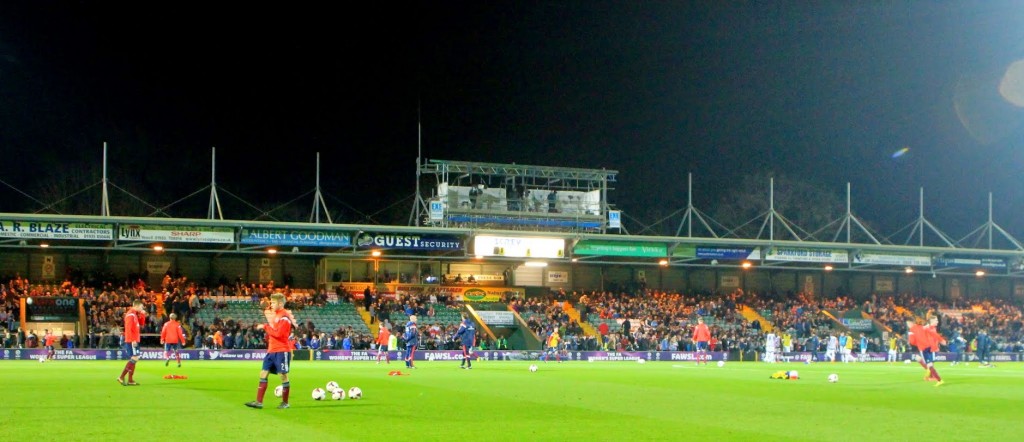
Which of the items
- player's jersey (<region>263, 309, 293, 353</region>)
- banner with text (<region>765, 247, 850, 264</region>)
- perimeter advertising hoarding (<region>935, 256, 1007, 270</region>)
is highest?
banner with text (<region>765, 247, 850, 264</region>)

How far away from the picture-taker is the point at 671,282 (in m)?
69.7

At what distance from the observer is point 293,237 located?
50.5 meters

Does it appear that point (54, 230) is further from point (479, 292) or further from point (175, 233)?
point (479, 292)

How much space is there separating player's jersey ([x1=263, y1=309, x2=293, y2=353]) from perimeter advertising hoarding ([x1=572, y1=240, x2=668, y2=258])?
3974 centimetres

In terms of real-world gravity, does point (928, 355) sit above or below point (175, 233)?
below

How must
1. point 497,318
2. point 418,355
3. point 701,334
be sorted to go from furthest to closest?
1. point 497,318
2. point 418,355
3. point 701,334

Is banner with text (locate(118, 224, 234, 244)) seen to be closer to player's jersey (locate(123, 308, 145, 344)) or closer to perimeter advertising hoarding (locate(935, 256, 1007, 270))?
player's jersey (locate(123, 308, 145, 344))

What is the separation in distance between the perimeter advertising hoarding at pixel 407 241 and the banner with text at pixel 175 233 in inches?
270

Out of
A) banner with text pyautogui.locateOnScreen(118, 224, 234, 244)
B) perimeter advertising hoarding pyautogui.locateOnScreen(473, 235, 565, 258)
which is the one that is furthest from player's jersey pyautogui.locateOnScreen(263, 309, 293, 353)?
perimeter advertising hoarding pyautogui.locateOnScreen(473, 235, 565, 258)

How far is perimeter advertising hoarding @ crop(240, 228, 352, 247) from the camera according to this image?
49.9 meters

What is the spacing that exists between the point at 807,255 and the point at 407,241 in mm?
24743

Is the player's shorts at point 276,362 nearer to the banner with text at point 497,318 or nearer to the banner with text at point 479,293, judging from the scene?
the banner with text at point 497,318

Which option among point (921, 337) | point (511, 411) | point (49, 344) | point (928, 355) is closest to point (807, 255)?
point (928, 355)

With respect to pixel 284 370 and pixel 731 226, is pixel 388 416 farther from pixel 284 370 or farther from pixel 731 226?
pixel 731 226
